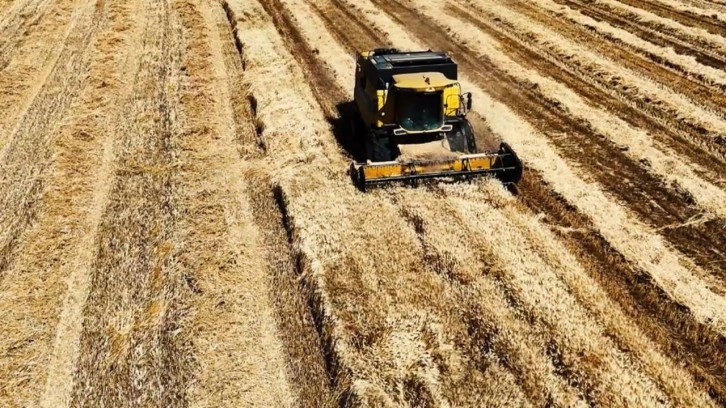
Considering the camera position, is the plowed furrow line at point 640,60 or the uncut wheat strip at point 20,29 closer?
the plowed furrow line at point 640,60

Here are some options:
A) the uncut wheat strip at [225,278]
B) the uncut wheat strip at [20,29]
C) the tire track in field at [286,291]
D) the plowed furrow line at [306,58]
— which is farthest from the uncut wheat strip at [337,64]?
the uncut wheat strip at [20,29]

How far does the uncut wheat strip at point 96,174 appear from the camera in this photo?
25.4 feet

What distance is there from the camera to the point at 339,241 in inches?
389

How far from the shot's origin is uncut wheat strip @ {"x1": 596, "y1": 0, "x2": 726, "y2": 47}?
60.6 feet

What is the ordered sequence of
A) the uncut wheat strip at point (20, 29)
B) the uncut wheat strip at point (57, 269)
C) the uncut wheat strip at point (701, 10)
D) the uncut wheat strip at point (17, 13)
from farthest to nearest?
the uncut wheat strip at point (17, 13)
the uncut wheat strip at point (701, 10)
the uncut wheat strip at point (20, 29)
the uncut wheat strip at point (57, 269)

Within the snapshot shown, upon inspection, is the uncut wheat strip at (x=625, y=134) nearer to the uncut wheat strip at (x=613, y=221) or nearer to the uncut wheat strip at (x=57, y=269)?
the uncut wheat strip at (x=613, y=221)

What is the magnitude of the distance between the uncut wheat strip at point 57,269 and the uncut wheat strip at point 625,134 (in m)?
11.4

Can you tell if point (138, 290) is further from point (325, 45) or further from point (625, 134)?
point (325, 45)

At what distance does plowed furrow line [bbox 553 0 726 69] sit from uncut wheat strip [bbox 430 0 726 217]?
521 centimetres

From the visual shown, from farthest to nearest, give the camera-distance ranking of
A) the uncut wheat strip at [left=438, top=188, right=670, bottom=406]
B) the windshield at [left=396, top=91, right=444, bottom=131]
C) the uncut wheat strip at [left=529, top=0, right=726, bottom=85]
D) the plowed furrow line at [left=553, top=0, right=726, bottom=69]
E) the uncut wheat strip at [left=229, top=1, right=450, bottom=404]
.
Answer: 1. the plowed furrow line at [left=553, top=0, right=726, bottom=69]
2. the uncut wheat strip at [left=529, top=0, right=726, bottom=85]
3. the windshield at [left=396, top=91, right=444, bottom=131]
4. the uncut wheat strip at [left=229, top=1, right=450, bottom=404]
5. the uncut wheat strip at [left=438, top=188, right=670, bottom=406]

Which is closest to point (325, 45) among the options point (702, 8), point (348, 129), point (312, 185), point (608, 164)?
point (348, 129)

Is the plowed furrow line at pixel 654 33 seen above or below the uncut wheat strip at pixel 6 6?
above

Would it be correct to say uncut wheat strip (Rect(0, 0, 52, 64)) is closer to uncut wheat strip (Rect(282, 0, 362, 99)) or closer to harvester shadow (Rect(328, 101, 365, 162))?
uncut wheat strip (Rect(282, 0, 362, 99))

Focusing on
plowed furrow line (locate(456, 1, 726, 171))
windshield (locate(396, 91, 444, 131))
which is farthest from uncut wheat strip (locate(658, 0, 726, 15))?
windshield (locate(396, 91, 444, 131))
